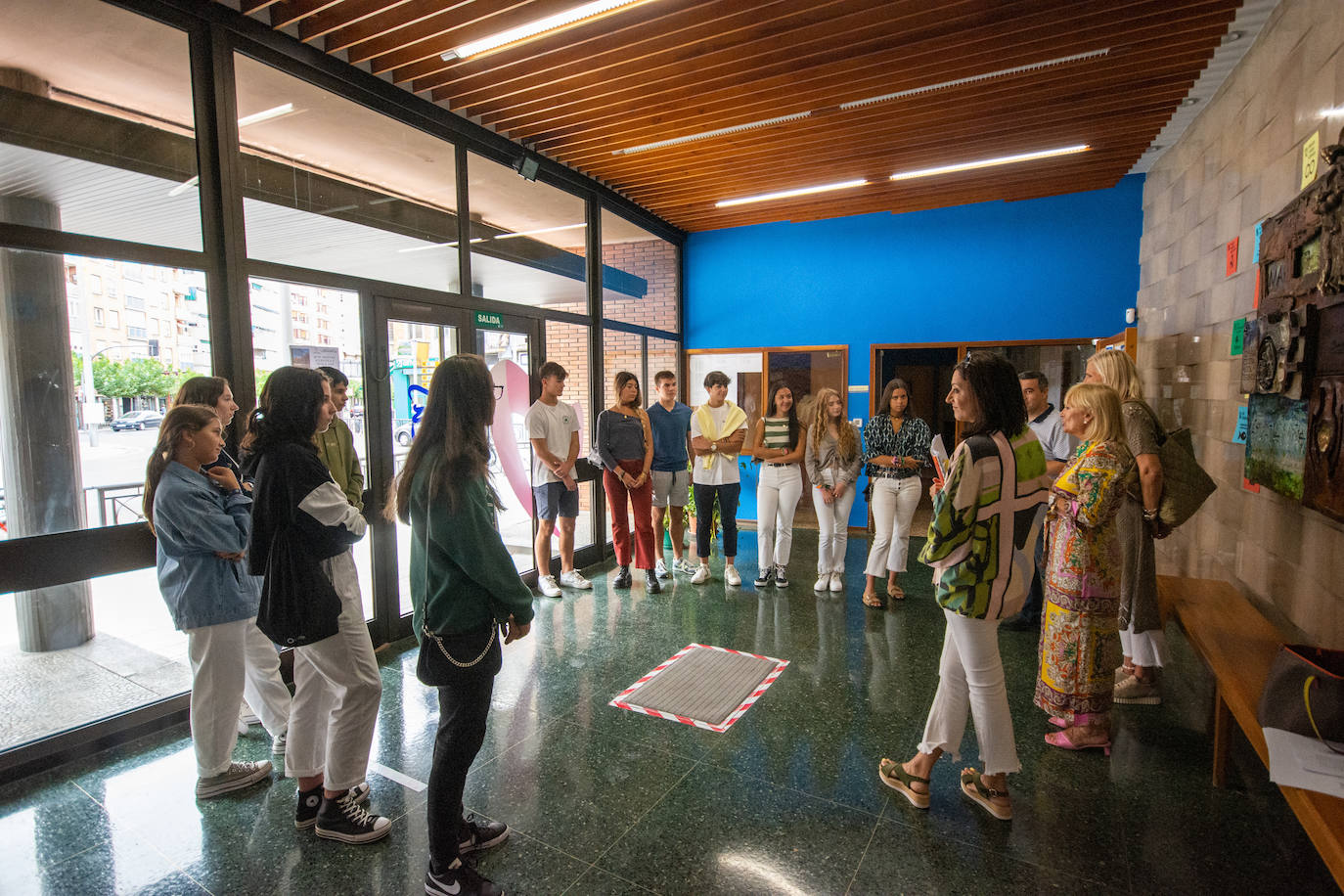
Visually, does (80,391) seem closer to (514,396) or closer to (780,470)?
(514,396)

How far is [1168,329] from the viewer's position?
4918mm

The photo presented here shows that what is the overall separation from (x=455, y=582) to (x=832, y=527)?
373 cm

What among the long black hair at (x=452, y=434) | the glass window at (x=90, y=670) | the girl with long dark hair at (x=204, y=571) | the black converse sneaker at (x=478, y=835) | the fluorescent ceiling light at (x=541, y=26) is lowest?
the black converse sneaker at (x=478, y=835)

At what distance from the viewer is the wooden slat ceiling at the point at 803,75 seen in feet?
10.9

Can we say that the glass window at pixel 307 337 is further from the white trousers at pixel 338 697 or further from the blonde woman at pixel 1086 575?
the blonde woman at pixel 1086 575

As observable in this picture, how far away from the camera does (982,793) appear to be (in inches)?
96.1

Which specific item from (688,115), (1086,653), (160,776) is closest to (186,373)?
(160,776)

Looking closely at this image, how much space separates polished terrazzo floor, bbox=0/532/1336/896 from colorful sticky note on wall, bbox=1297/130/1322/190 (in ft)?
8.05

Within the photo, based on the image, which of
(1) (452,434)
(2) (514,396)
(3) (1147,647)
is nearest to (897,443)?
(3) (1147,647)

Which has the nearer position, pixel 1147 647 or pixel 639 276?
pixel 1147 647

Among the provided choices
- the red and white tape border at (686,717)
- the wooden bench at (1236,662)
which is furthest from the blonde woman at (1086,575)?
the red and white tape border at (686,717)

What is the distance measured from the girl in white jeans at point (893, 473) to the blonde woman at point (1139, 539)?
1.44 m

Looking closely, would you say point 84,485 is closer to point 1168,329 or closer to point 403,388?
point 403,388

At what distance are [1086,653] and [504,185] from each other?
4900 millimetres
